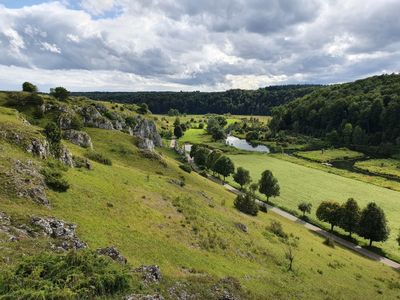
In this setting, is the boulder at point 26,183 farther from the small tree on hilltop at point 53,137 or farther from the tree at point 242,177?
the tree at point 242,177

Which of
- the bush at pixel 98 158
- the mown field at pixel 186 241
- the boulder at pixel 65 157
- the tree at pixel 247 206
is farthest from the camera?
the tree at pixel 247 206

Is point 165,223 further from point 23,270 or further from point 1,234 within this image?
point 23,270

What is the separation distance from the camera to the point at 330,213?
8494 cm

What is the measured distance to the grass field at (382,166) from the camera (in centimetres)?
15862

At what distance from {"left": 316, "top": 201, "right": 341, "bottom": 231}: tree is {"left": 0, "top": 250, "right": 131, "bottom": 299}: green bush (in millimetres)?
71939

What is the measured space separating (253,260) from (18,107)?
2972 inches

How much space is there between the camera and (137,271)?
26.4 m

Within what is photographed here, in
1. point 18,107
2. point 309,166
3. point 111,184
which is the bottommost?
point 309,166

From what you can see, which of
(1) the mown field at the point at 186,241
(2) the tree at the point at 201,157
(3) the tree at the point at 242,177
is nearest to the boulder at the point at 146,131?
(2) the tree at the point at 201,157

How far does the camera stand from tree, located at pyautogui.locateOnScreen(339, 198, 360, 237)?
80.8 meters

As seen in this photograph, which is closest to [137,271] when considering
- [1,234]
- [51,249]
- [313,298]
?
[51,249]

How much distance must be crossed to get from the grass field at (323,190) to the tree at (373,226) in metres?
3.73

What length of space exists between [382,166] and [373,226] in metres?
108

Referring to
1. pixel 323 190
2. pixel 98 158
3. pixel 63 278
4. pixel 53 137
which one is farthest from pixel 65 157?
pixel 323 190
